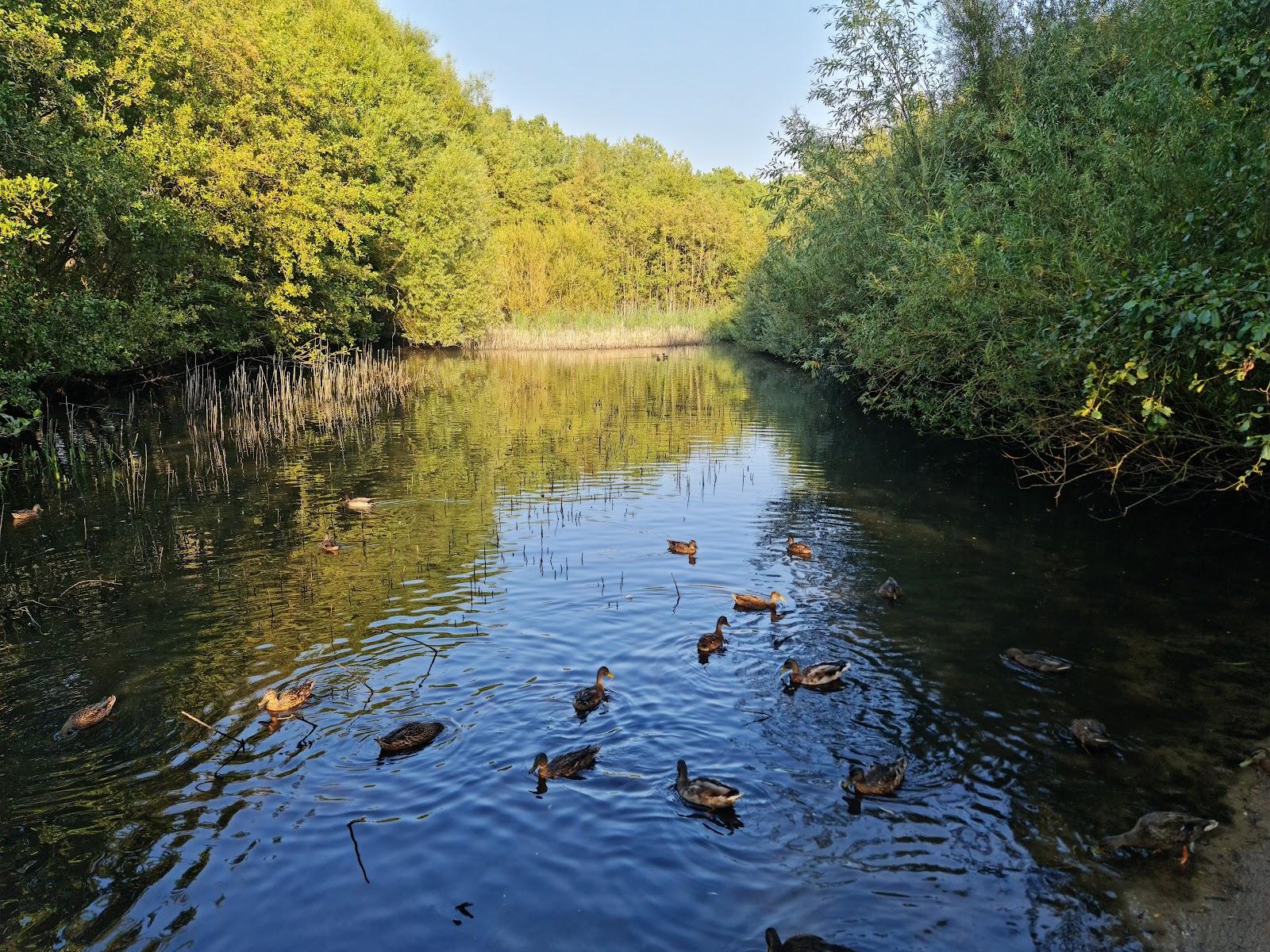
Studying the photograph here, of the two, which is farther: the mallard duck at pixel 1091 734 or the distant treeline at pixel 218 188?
the distant treeline at pixel 218 188

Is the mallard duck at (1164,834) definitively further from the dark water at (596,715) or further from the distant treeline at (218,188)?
the distant treeline at (218,188)

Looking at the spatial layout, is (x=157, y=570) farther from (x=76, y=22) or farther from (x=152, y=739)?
(x=76, y=22)

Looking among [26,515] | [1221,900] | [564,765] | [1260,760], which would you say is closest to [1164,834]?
[1221,900]

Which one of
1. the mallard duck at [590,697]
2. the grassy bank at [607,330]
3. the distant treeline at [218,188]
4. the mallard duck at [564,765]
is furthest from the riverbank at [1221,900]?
the grassy bank at [607,330]

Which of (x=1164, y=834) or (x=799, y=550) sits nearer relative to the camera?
(x=1164, y=834)

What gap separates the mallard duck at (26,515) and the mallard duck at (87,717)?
9.90 metres

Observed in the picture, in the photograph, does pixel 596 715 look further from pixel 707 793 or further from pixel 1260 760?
pixel 1260 760

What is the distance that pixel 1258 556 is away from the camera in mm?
13891

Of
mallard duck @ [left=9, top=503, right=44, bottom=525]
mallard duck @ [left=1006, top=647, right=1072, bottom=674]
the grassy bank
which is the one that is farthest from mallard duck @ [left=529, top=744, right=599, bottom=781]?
the grassy bank

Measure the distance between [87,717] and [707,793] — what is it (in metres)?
6.62

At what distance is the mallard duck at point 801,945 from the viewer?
547 centimetres

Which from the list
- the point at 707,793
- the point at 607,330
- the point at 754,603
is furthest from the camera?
the point at 607,330

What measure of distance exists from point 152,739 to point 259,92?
31.0m

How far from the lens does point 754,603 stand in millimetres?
12266
